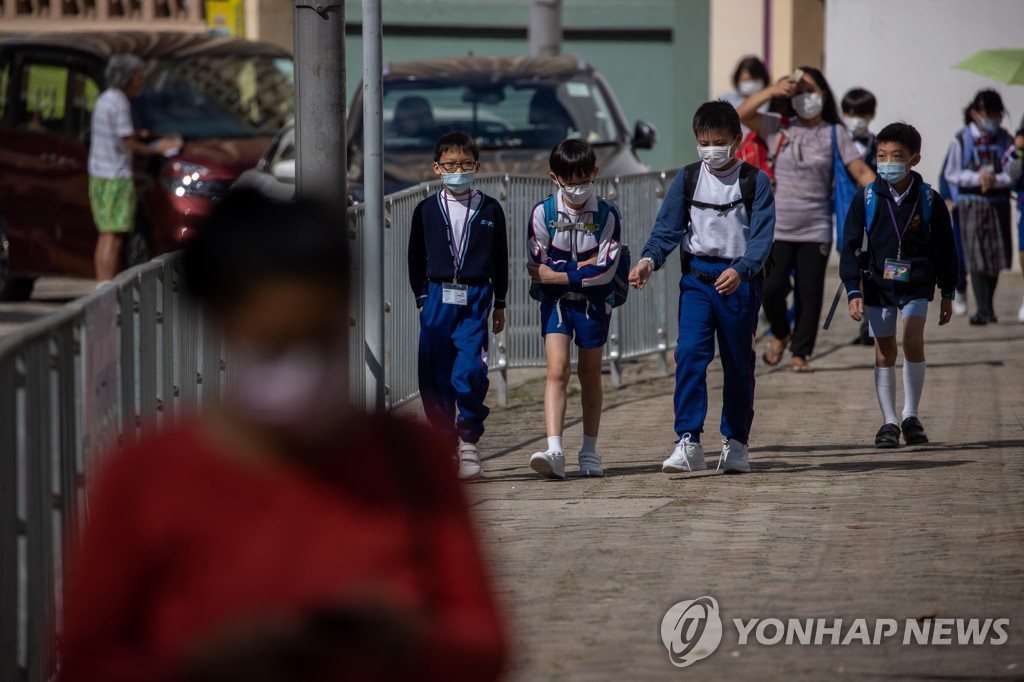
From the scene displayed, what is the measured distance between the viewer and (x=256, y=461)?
224cm

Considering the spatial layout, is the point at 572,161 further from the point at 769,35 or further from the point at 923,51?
the point at 769,35

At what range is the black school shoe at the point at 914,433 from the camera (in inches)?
339

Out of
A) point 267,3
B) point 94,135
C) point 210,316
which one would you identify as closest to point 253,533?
point 210,316

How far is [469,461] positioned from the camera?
801 cm

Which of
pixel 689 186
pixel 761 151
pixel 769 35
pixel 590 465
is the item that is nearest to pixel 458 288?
pixel 590 465

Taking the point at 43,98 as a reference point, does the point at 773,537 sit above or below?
below

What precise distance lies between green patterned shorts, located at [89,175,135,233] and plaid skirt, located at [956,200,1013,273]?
6721 mm

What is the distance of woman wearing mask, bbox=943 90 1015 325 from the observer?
43.2 ft

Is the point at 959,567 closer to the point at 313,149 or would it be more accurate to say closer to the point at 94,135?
the point at 313,149

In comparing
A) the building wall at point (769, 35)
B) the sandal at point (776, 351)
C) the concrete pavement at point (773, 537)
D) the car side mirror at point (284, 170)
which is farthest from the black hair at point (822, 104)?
the building wall at point (769, 35)

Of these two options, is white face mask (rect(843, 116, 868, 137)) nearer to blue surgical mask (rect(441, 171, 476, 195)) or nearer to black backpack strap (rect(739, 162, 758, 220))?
black backpack strap (rect(739, 162, 758, 220))

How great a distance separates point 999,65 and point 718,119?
6.61m

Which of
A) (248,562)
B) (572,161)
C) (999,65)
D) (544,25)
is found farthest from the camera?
(544,25)

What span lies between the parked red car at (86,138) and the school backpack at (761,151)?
499 cm
